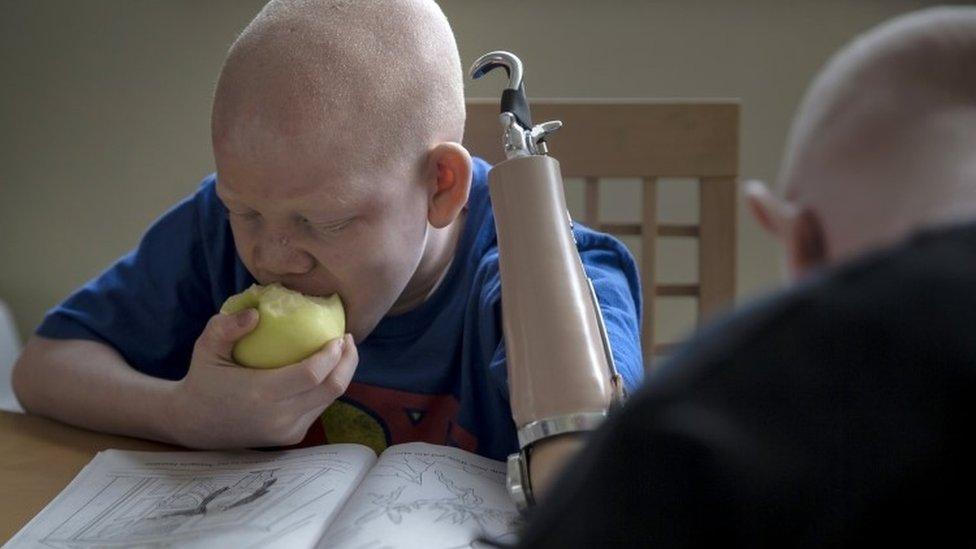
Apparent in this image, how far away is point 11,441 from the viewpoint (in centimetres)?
98

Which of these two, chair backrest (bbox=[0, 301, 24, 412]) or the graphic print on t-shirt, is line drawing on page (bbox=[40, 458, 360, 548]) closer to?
the graphic print on t-shirt

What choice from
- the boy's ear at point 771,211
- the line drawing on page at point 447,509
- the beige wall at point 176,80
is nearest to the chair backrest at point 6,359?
the beige wall at point 176,80

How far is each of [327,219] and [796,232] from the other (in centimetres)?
54

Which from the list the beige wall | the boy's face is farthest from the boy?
the beige wall

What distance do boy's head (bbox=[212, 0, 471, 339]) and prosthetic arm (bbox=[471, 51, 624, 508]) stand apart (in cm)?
13

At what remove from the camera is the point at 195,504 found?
2.57ft

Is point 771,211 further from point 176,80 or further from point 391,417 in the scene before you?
point 176,80

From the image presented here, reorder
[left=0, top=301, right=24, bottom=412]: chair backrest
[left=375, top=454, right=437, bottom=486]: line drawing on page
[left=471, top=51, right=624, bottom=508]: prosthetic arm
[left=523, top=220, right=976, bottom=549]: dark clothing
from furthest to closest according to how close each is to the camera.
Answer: [left=0, top=301, right=24, bottom=412]: chair backrest → [left=375, top=454, right=437, bottom=486]: line drawing on page → [left=471, top=51, right=624, bottom=508]: prosthetic arm → [left=523, top=220, right=976, bottom=549]: dark clothing

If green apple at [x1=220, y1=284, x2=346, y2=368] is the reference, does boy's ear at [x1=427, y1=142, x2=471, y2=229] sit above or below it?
above

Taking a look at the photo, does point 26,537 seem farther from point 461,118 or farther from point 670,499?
point 670,499

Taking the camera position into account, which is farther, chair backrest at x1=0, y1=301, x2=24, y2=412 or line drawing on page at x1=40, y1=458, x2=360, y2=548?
chair backrest at x1=0, y1=301, x2=24, y2=412

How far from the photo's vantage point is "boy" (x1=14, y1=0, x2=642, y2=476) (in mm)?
847

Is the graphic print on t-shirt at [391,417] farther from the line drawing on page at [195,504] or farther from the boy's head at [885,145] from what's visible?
the boy's head at [885,145]

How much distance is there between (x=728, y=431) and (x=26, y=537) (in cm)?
60
